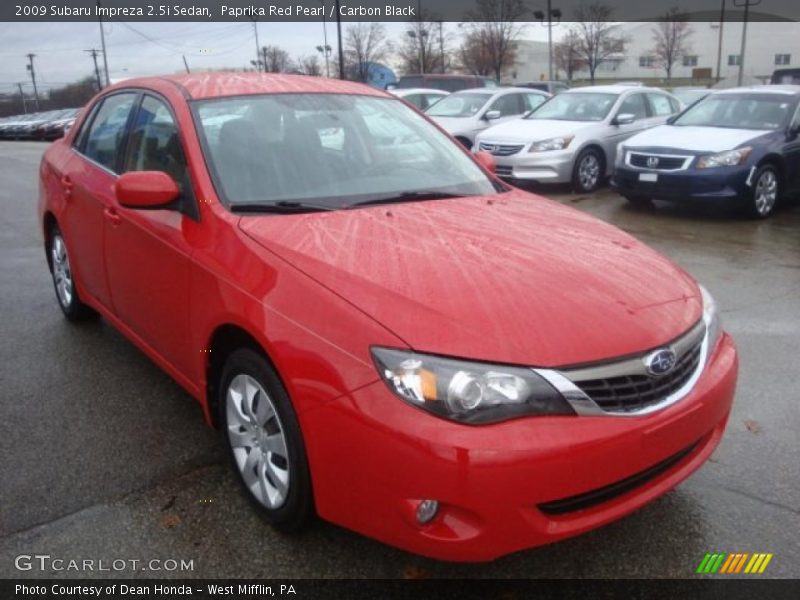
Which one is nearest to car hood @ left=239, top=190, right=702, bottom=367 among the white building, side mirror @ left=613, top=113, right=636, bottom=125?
side mirror @ left=613, top=113, right=636, bottom=125

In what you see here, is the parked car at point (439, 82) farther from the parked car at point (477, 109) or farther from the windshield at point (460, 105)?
the windshield at point (460, 105)

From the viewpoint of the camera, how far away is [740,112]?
9.52m

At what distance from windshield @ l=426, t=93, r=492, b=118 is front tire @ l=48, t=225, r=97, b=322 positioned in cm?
965

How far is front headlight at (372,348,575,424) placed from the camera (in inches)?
82.9

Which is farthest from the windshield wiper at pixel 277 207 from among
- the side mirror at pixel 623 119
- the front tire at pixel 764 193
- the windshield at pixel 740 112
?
the side mirror at pixel 623 119

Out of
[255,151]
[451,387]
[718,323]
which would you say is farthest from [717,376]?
[255,151]

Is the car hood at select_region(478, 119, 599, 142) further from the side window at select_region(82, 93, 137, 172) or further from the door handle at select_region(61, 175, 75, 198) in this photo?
the door handle at select_region(61, 175, 75, 198)

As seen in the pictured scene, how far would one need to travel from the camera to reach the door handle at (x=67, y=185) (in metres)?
4.37

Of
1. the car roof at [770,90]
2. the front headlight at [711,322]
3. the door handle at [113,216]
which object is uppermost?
the car roof at [770,90]

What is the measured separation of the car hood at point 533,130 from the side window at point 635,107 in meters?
0.83

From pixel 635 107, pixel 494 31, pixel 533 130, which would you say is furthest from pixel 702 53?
pixel 533 130

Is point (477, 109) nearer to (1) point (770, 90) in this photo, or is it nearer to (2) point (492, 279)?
(1) point (770, 90)

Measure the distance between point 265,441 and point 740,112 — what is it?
898 centimetres

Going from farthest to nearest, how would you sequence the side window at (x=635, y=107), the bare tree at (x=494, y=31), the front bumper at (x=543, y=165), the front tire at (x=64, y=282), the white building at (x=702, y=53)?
the white building at (x=702, y=53) < the bare tree at (x=494, y=31) < the side window at (x=635, y=107) < the front bumper at (x=543, y=165) < the front tire at (x=64, y=282)
